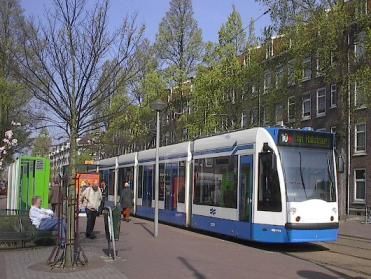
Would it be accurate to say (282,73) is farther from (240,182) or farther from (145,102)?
(240,182)

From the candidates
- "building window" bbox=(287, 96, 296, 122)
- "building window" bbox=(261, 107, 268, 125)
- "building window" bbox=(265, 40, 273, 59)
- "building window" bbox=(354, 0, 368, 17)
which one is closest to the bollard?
"building window" bbox=(354, 0, 368, 17)

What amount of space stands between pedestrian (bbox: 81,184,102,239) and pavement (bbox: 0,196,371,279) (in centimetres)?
38

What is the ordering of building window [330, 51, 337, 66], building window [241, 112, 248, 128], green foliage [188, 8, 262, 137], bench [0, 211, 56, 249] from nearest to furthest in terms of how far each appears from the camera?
1. bench [0, 211, 56, 249]
2. building window [330, 51, 337, 66]
3. green foliage [188, 8, 262, 137]
4. building window [241, 112, 248, 128]

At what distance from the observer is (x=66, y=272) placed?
34.0 feet

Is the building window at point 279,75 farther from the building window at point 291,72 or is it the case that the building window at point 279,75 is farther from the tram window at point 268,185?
the tram window at point 268,185

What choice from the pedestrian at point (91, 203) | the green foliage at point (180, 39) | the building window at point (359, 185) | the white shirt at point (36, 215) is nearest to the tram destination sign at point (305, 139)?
the pedestrian at point (91, 203)

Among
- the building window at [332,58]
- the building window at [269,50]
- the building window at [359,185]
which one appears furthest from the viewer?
the building window at [359,185]

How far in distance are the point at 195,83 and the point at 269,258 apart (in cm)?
2626

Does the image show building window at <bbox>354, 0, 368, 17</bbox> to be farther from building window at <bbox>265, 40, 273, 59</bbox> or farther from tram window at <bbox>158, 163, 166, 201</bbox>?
tram window at <bbox>158, 163, 166, 201</bbox>

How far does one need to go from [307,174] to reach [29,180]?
10.2m

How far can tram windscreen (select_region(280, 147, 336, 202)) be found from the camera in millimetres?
14570

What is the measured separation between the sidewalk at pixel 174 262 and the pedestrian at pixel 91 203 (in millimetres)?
891

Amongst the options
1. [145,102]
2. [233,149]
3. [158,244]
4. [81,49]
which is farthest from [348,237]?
[145,102]

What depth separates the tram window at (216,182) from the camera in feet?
54.0
